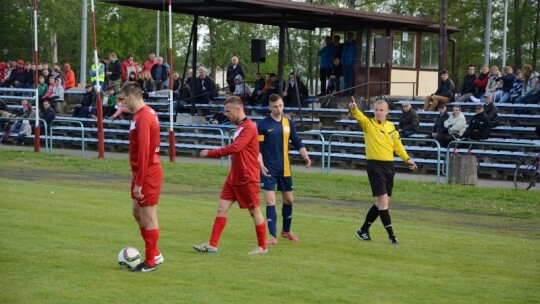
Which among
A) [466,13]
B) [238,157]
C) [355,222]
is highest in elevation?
[466,13]

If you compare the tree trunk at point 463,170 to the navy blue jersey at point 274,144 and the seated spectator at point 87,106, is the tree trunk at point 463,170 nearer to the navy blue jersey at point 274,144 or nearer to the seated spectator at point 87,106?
the navy blue jersey at point 274,144

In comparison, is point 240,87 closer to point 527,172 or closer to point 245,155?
point 527,172

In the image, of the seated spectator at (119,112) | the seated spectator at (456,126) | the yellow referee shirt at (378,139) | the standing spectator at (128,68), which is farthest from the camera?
the standing spectator at (128,68)

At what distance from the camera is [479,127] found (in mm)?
28812

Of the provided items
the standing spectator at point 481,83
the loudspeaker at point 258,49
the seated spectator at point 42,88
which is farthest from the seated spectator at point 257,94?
the seated spectator at point 42,88

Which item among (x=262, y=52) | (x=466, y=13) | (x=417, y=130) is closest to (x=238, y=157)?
(x=417, y=130)

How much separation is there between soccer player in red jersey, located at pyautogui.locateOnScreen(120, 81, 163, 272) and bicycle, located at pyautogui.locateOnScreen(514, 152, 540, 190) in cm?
1535

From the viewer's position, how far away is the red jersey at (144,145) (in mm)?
11562

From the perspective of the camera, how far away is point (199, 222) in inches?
674

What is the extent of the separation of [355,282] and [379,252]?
2820 mm

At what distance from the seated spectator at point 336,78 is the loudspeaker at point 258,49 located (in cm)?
260

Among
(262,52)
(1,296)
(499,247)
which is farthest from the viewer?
(262,52)

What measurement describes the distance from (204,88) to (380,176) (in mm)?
24582

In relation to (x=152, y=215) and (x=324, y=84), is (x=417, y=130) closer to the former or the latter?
(x=324, y=84)
